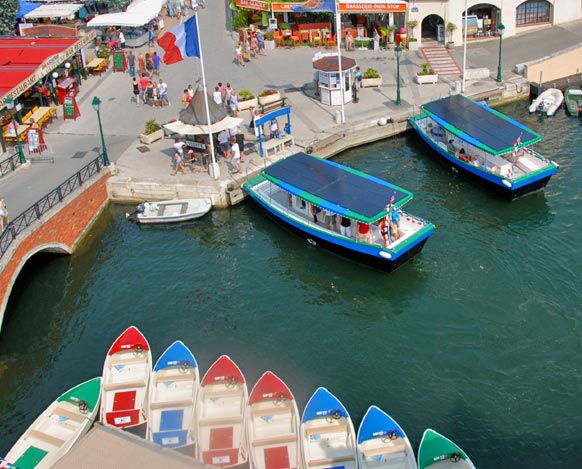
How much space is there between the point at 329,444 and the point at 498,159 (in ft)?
65.7

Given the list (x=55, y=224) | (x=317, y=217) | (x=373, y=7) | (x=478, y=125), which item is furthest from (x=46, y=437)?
(x=373, y=7)

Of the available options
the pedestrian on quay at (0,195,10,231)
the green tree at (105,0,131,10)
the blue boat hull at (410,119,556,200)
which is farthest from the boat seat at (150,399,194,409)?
the green tree at (105,0,131,10)

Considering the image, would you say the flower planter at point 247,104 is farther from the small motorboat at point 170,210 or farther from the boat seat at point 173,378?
the boat seat at point 173,378

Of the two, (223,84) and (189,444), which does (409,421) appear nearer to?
(189,444)

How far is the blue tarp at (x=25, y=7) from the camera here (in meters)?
59.4

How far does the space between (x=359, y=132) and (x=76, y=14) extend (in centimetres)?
3076

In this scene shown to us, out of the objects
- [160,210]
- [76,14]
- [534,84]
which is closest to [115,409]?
[160,210]

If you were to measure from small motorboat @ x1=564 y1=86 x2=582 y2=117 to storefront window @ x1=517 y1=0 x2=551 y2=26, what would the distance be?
30.7ft

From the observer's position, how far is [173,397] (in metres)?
25.9

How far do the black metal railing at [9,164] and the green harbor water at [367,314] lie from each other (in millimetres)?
5462

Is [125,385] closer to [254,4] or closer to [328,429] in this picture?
[328,429]

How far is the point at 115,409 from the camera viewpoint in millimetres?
25719

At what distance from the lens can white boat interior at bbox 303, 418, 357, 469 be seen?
2298cm

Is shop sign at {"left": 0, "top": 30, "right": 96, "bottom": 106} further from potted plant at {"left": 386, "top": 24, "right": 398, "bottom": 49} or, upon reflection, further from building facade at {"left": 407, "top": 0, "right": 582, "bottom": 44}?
building facade at {"left": 407, "top": 0, "right": 582, "bottom": 44}
